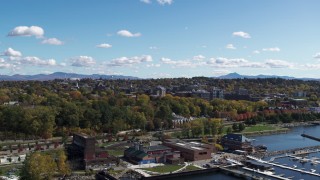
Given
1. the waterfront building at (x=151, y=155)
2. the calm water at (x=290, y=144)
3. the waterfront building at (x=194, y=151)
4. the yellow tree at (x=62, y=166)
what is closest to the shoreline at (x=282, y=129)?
the calm water at (x=290, y=144)

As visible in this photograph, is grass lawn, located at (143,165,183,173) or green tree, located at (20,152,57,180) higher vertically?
green tree, located at (20,152,57,180)

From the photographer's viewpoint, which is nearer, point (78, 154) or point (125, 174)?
point (125, 174)

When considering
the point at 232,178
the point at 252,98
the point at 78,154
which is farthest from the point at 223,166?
the point at 252,98

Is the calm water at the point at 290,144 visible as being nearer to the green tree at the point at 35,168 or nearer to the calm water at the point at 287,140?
the calm water at the point at 287,140

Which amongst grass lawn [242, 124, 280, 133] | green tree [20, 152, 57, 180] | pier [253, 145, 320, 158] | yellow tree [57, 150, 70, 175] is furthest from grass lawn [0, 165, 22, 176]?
grass lawn [242, 124, 280, 133]

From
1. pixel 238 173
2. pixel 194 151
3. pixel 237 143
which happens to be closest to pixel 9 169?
pixel 194 151

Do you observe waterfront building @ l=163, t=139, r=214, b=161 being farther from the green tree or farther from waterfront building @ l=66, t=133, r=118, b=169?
the green tree

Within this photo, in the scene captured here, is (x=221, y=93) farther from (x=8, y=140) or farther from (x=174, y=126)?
(x=8, y=140)

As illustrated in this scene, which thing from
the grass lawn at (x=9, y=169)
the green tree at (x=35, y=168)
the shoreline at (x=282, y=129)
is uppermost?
the green tree at (x=35, y=168)
